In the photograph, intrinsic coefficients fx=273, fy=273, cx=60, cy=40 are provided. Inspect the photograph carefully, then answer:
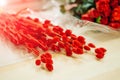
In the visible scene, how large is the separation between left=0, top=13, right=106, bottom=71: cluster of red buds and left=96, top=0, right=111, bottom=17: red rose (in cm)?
15

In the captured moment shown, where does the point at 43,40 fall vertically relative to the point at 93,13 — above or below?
below

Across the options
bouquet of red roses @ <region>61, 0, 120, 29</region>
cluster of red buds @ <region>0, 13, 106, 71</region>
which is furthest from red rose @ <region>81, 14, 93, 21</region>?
cluster of red buds @ <region>0, 13, 106, 71</region>

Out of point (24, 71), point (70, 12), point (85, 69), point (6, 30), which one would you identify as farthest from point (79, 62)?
point (70, 12)

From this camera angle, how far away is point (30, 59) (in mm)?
697

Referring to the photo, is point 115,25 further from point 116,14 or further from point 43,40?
point 43,40

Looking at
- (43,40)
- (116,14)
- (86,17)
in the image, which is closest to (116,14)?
(116,14)

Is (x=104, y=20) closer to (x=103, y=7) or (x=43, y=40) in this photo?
(x=103, y=7)

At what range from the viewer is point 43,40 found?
751 millimetres

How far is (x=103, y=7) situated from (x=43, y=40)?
24cm

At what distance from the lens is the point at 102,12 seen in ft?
2.88

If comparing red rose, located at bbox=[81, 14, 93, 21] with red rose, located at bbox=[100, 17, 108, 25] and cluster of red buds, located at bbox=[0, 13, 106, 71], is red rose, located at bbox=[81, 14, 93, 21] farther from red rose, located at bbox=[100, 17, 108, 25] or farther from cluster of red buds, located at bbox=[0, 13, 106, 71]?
cluster of red buds, located at bbox=[0, 13, 106, 71]

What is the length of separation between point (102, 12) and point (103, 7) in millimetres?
21

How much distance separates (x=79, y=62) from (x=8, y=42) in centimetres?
24

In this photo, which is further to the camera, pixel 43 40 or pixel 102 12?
pixel 102 12
